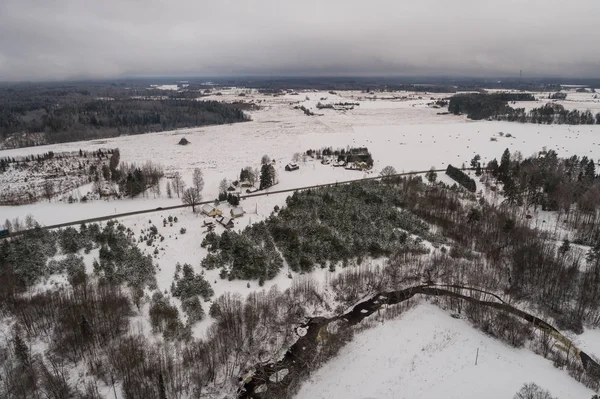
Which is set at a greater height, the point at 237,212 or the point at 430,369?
the point at 237,212

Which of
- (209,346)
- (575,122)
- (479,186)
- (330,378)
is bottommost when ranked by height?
(330,378)

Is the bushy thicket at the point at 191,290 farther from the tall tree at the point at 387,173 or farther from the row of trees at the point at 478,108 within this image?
the row of trees at the point at 478,108

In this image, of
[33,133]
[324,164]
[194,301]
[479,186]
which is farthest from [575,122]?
[33,133]

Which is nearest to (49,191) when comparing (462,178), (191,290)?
(191,290)

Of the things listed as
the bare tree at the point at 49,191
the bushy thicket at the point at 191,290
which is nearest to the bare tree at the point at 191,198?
the bushy thicket at the point at 191,290

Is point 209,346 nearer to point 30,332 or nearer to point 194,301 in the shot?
point 194,301

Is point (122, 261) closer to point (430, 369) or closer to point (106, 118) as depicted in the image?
point (430, 369)

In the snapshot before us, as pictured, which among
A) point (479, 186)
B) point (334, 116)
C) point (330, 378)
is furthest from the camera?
point (334, 116)
